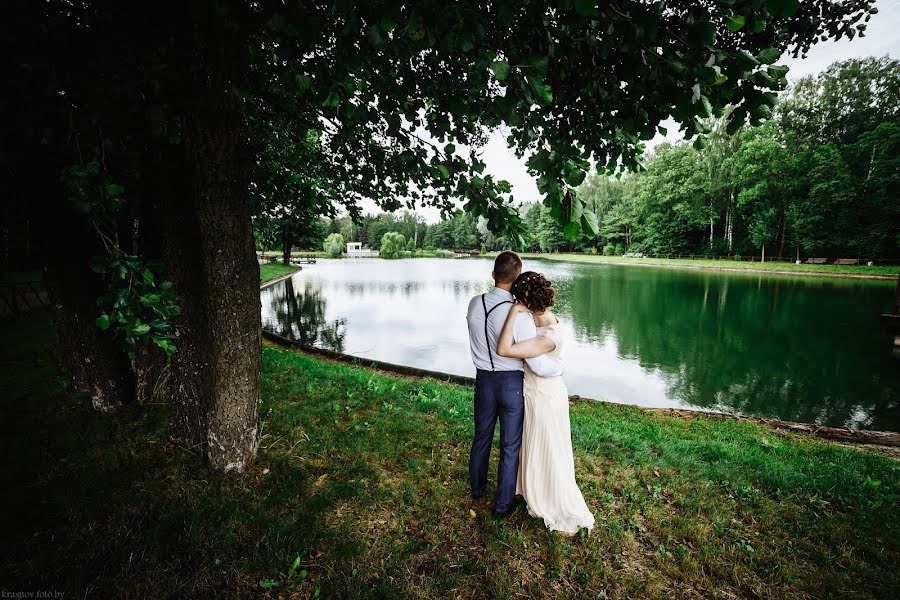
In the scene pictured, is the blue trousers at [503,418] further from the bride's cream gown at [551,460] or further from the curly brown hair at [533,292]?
the curly brown hair at [533,292]

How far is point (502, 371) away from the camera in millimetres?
2979

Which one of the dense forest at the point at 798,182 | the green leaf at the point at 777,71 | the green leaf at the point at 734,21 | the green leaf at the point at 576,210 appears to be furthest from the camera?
the dense forest at the point at 798,182

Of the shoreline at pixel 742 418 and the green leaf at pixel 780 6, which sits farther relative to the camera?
the shoreline at pixel 742 418

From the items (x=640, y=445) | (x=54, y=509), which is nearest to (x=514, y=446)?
(x=640, y=445)

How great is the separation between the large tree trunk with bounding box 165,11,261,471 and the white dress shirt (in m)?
1.89

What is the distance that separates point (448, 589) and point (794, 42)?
231 inches

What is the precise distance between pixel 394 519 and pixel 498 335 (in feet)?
5.80

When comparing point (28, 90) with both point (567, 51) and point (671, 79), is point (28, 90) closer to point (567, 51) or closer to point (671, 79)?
point (567, 51)

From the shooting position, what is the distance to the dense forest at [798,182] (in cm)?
3400

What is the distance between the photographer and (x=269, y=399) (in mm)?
5074

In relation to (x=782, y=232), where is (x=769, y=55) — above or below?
below

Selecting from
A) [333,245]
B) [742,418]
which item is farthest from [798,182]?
[333,245]

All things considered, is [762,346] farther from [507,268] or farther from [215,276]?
[215,276]

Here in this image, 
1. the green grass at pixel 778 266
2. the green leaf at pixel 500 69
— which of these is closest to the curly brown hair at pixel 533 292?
the green leaf at pixel 500 69
